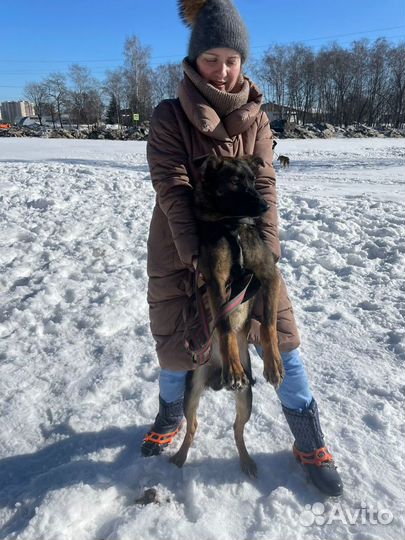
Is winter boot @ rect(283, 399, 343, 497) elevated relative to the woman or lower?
lower

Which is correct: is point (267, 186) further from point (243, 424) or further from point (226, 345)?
point (243, 424)

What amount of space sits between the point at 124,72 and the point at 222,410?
60.6m

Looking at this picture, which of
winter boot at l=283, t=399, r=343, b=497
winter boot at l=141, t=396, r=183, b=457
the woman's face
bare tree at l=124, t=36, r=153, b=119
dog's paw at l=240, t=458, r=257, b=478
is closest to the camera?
the woman's face

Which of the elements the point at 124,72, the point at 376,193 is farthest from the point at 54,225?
the point at 124,72

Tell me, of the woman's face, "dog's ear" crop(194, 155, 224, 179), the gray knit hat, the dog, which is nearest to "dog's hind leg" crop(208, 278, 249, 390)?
the dog

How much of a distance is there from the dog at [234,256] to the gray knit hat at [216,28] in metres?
0.63

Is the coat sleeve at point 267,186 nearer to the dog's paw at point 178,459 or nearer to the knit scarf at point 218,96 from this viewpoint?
the knit scarf at point 218,96

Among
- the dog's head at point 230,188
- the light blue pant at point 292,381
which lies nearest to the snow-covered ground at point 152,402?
the light blue pant at point 292,381

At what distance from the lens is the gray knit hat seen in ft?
7.76

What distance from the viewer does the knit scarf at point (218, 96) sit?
2376 millimetres

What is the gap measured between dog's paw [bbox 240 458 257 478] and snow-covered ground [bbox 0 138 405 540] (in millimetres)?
54

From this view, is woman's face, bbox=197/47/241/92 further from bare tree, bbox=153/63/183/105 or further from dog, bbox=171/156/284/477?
bare tree, bbox=153/63/183/105

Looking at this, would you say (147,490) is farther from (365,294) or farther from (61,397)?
(365,294)

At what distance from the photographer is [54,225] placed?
22.4ft
